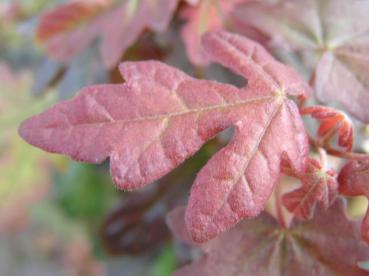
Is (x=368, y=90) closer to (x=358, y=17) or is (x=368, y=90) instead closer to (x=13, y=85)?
(x=358, y=17)

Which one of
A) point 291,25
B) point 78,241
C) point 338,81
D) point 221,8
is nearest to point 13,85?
point 221,8

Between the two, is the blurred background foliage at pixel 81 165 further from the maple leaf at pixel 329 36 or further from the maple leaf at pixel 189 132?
the maple leaf at pixel 189 132

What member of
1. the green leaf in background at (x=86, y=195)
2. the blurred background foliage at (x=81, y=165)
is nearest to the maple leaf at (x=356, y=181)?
the blurred background foliage at (x=81, y=165)

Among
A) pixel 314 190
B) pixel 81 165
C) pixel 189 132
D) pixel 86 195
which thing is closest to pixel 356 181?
pixel 314 190

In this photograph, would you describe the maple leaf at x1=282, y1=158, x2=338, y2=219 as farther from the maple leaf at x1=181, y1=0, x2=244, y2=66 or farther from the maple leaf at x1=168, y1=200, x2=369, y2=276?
the maple leaf at x1=181, y1=0, x2=244, y2=66

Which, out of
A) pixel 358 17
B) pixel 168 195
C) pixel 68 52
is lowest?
pixel 168 195

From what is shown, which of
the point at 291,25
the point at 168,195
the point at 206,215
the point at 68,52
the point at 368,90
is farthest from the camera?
the point at 168,195
